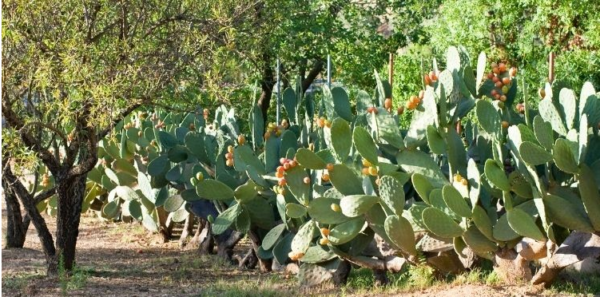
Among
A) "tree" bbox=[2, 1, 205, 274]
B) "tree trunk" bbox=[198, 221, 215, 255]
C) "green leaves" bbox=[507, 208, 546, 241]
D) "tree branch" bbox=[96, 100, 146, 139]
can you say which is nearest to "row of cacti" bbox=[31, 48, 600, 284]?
"green leaves" bbox=[507, 208, 546, 241]

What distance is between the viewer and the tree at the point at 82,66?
21.2ft

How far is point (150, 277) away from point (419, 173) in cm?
260

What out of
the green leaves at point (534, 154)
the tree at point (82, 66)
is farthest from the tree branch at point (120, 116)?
the green leaves at point (534, 154)

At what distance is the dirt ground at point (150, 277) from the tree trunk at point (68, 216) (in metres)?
0.18

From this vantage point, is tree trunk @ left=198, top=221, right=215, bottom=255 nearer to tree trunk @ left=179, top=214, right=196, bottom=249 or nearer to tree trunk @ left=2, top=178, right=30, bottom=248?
tree trunk @ left=179, top=214, right=196, bottom=249

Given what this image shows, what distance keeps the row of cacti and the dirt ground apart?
0.25 meters

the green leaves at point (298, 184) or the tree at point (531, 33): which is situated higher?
the tree at point (531, 33)

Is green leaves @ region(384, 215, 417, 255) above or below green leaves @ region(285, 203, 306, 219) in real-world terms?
below

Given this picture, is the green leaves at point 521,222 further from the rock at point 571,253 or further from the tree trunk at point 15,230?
the tree trunk at point 15,230

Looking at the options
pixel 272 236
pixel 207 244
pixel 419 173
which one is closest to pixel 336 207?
pixel 419 173

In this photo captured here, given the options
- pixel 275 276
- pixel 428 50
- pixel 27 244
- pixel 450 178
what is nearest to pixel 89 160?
pixel 275 276

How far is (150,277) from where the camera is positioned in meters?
7.82

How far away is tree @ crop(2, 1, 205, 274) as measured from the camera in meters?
6.48

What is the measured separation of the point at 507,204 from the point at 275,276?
227cm
